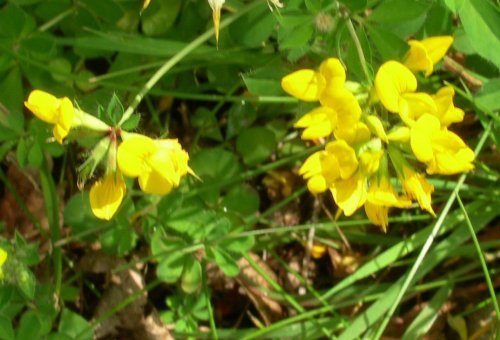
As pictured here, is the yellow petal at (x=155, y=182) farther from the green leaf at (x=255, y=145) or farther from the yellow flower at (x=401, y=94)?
the green leaf at (x=255, y=145)

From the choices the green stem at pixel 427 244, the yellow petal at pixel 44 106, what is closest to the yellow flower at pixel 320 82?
the yellow petal at pixel 44 106

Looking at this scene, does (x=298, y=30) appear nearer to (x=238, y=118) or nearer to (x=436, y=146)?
(x=436, y=146)

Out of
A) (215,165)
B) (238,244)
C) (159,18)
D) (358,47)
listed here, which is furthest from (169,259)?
(358,47)

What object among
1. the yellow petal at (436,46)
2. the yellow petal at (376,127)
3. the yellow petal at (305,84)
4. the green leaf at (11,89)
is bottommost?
the green leaf at (11,89)

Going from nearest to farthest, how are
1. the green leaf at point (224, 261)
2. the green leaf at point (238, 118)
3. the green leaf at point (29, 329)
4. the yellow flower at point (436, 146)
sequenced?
the yellow flower at point (436, 146) < the green leaf at point (29, 329) < the green leaf at point (224, 261) < the green leaf at point (238, 118)

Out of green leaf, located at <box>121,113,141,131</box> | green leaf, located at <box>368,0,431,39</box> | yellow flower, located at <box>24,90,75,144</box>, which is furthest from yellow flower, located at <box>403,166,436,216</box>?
yellow flower, located at <box>24,90,75,144</box>

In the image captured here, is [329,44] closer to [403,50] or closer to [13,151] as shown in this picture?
[403,50]
